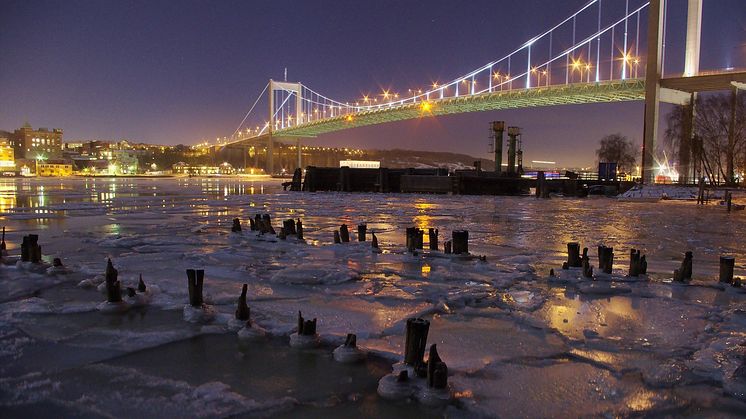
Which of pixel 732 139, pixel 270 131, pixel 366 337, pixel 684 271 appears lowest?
pixel 366 337

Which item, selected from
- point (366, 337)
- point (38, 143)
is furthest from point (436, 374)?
point (38, 143)

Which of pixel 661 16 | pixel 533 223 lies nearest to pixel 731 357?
pixel 533 223

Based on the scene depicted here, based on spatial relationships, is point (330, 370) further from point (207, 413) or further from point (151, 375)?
point (151, 375)

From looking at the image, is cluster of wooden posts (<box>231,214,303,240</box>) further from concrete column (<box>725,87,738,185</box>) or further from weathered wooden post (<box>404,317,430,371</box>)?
concrete column (<box>725,87,738,185</box>)

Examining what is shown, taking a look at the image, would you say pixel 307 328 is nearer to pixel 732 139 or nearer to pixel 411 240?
pixel 411 240

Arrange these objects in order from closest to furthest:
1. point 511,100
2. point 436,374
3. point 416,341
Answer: point 436,374
point 416,341
point 511,100

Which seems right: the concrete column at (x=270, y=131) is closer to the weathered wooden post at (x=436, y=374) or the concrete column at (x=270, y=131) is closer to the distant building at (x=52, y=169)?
the distant building at (x=52, y=169)
